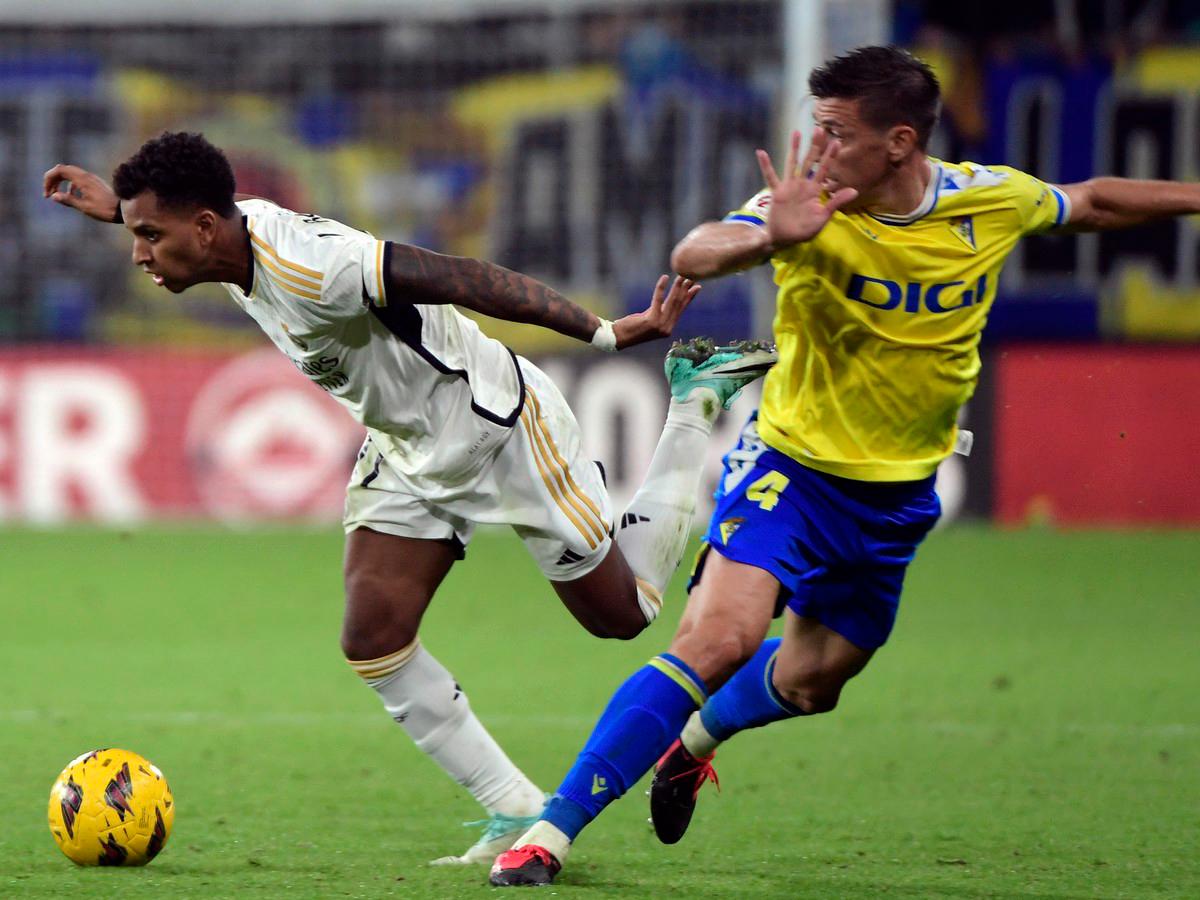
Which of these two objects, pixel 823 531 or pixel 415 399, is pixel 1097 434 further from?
pixel 415 399

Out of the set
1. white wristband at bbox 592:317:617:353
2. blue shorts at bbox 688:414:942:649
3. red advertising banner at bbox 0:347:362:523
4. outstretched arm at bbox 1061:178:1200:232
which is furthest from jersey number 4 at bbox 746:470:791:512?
red advertising banner at bbox 0:347:362:523

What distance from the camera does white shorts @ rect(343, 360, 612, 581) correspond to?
184 inches

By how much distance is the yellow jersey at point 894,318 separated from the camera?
4441 mm

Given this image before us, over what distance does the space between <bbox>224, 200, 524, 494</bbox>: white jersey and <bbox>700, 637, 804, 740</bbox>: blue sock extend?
93 cm

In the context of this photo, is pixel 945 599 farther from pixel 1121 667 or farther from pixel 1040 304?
pixel 1040 304

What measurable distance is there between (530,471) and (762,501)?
0.65 metres

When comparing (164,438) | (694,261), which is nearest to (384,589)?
(694,261)

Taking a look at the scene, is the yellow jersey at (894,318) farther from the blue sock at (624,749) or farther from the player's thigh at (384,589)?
the player's thigh at (384,589)

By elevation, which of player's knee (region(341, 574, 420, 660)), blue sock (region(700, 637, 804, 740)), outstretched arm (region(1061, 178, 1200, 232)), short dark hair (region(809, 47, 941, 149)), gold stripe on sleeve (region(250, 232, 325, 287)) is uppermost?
short dark hair (region(809, 47, 941, 149))

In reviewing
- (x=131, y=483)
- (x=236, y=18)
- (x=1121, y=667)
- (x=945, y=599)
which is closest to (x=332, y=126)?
(x=236, y=18)

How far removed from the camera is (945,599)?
982 cm

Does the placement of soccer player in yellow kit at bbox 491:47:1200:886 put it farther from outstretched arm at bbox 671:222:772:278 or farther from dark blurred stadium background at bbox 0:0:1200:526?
dark blurred stadium background at bbox 0:0:1200:526

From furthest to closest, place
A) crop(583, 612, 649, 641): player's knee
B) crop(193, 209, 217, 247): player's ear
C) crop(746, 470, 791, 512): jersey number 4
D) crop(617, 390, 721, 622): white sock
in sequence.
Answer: crop(617, 390, 721, 622): white sock < crop(583, 612, 649, 641): player's knee < crop(746, 470, 791, 512): jersey number 4 < crop(193, 209, 217, 247): player's ear

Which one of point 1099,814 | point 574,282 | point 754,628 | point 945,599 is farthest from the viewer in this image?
point 574,282
